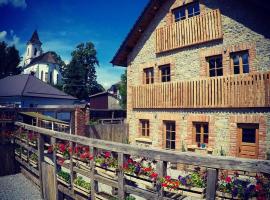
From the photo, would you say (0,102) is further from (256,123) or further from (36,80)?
(256,123)

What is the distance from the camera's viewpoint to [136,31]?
45.0ft

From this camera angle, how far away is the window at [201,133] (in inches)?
419

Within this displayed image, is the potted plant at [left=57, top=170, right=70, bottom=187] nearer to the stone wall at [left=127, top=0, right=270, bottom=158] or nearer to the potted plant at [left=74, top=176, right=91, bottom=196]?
the potted plant at [left=74, top=176, right=91, bottom=196]

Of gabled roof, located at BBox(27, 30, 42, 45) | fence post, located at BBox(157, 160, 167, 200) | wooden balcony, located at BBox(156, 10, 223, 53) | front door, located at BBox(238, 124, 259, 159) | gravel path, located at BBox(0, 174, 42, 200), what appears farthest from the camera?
gabled roof, located at BBox(27, 30, 42, 45)

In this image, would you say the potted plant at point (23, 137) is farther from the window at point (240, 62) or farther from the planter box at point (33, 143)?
the window at point (240, 62)

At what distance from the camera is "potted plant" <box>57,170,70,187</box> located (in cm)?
614

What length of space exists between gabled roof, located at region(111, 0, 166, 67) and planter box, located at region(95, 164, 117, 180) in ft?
34.4

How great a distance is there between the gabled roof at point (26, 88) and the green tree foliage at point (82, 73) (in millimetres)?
15284

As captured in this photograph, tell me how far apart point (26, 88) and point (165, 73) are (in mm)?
22764

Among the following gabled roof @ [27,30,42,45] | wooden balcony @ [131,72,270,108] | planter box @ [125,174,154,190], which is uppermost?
gabled roof @ [27,30,42,45]

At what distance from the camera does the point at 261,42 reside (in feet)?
29.9

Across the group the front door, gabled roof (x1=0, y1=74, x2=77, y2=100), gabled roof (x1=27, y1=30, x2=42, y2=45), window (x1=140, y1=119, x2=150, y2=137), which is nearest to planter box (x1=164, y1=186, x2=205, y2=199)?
the front door

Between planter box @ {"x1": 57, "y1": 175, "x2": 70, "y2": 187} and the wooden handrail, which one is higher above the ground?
the wooden handrail

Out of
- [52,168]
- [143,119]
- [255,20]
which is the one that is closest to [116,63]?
[143,119]
